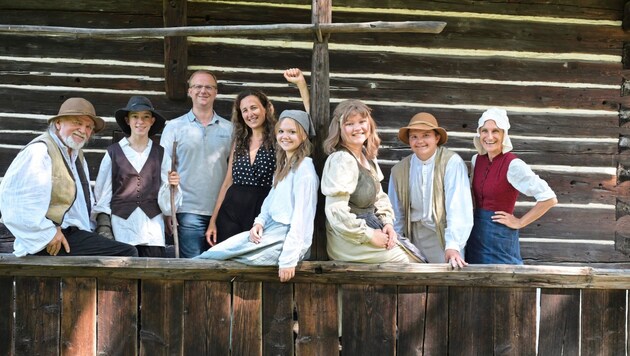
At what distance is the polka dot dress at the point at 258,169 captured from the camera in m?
4.99

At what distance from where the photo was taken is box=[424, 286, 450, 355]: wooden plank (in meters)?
4.53

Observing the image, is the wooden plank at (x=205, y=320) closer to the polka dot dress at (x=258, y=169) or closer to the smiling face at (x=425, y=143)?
the polka dot dress at (x=258, y=169)

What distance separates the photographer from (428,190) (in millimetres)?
4938

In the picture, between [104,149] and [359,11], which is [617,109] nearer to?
[359,11]

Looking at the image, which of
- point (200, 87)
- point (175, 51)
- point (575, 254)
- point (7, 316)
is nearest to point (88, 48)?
point (175, 51)

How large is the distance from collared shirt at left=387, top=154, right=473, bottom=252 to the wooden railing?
0.30m

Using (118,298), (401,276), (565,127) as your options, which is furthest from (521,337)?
(565,127)

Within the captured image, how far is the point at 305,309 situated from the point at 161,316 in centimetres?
88

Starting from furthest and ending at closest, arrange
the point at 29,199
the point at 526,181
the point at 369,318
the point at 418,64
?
the point at 418,64 < the point at 526,181 < the point at 369,318 < the point at 29,199

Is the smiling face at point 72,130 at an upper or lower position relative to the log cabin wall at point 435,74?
lower

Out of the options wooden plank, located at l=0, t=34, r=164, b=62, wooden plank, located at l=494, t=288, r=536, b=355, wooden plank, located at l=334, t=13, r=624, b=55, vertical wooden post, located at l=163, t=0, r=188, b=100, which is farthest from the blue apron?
wooden plank, located at l=0, t=34, r=164, b=62

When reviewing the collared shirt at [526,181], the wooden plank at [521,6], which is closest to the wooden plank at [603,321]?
the collared shirt at [526,181]

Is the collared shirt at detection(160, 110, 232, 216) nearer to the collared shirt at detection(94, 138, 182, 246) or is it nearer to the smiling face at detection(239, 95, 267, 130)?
the collared shirt at detection(94, 138, 182, 246)

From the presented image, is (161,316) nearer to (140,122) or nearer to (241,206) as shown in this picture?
(241,206)
